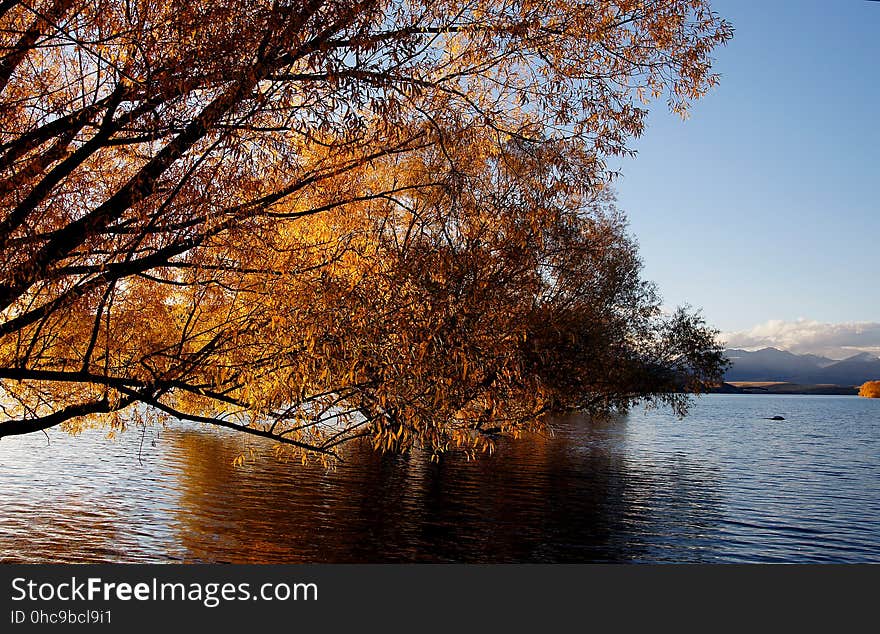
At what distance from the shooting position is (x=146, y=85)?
7945 mm

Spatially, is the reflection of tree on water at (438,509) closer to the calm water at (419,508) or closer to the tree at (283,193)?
the calm water at (419,508)

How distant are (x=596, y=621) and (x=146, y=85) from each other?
8.67m

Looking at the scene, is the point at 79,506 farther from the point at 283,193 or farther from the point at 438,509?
the point at 283,193

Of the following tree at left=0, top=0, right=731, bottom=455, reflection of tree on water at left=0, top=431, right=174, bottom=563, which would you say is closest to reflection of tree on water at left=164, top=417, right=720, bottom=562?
reflection of tree on water at left=0, top=431, right=174, bottom=563

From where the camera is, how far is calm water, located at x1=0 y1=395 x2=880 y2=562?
19016 millimetres

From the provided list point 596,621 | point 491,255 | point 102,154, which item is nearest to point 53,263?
point 102,154

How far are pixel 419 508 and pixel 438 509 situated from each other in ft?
1.91

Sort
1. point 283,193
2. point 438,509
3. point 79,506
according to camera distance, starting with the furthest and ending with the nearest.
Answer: point 438,509 < point 79,506 < point 283,193

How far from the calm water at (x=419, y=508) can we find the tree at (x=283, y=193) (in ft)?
22.3

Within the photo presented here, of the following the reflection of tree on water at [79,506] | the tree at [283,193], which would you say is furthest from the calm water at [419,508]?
the tree at [283,193]

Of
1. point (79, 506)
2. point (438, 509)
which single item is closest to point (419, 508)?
point (438, 509)

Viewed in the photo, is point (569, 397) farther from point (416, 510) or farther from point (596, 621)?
point (596, 621)

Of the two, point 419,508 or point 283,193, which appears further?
point 419,508

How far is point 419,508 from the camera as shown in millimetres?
24469
